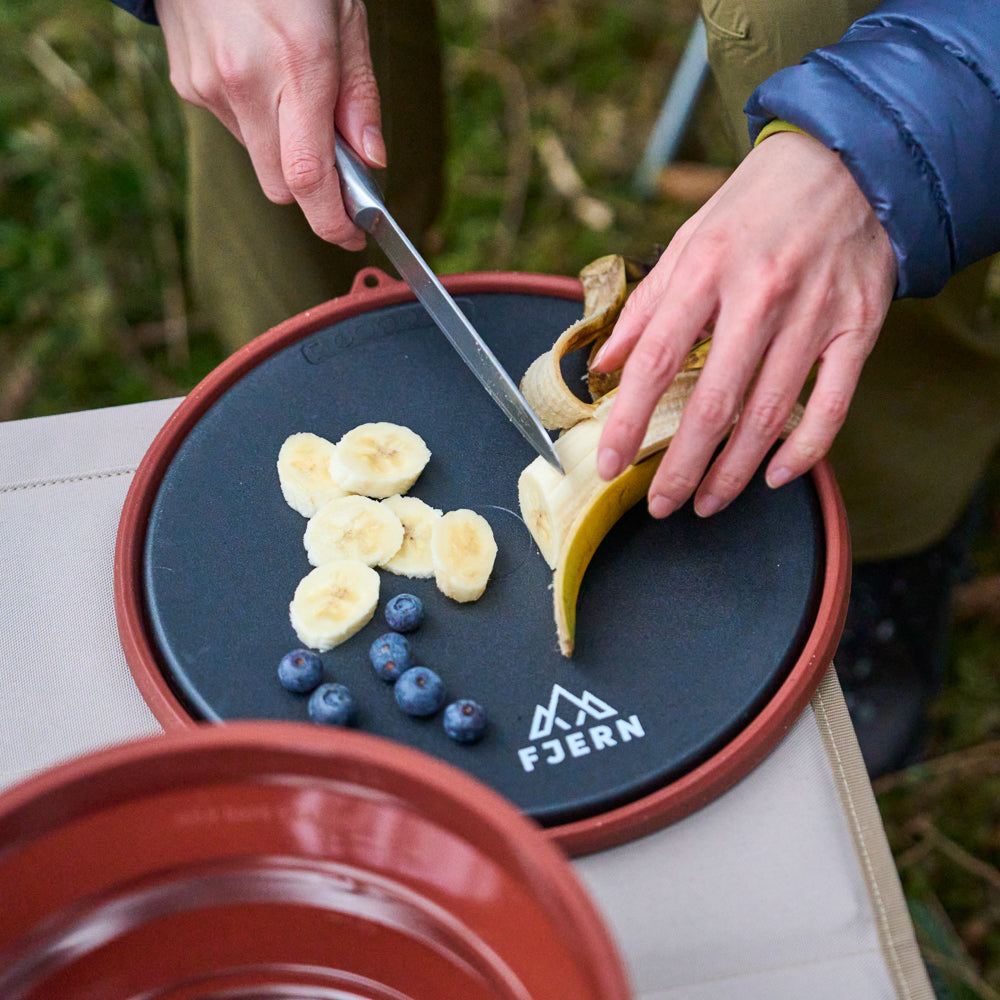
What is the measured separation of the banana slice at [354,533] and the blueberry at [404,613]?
0.19ft

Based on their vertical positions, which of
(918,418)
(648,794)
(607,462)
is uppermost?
(607,462)

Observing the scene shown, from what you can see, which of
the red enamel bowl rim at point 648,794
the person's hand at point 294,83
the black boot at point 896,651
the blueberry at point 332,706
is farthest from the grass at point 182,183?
the blueberry at point 332,706

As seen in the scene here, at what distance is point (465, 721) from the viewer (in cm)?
91

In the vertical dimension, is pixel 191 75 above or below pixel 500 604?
above

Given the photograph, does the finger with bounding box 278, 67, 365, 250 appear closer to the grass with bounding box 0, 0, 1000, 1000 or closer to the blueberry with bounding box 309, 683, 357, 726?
the blueberry with bounding box 309, 683, 357, 726

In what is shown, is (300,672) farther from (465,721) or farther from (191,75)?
(191,75)

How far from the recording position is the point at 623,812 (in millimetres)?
886

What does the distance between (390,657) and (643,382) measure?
361mm

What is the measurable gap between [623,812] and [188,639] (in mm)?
461

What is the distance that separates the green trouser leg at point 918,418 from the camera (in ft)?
5.12

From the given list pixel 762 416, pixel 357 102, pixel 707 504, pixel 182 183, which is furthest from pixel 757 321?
pixel 182 183

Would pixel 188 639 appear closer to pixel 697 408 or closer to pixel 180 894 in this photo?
pixel 180 894

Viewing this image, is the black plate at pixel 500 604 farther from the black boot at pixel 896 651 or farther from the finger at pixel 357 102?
the black boot at pixel 896 651

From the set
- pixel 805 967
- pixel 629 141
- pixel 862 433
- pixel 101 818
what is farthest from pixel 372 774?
pixel 629 141
